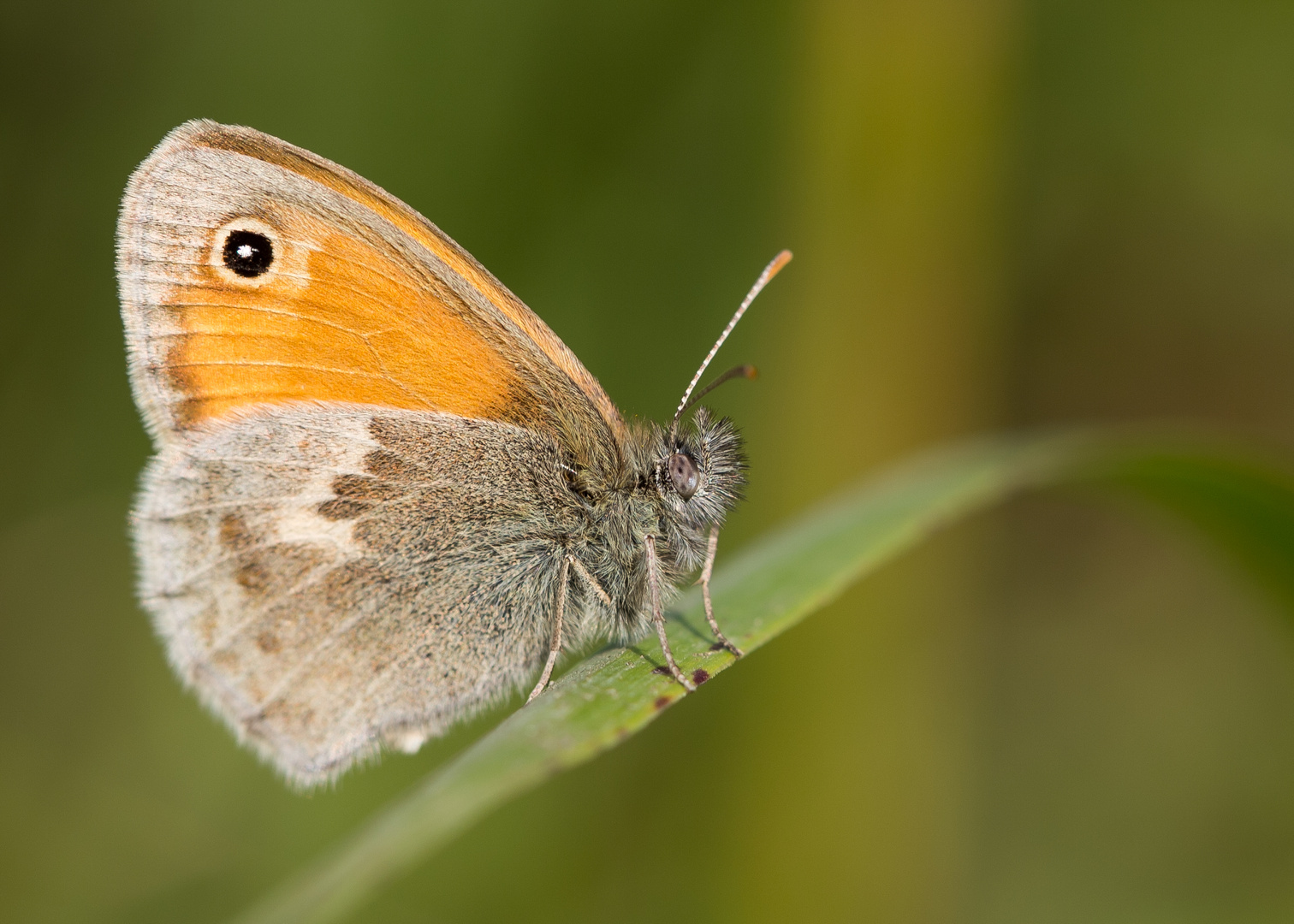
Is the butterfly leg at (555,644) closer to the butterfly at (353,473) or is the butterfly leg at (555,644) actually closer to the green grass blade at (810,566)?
the butterfly at (353,473)

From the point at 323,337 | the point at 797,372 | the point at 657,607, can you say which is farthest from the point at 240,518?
the point at 797,372

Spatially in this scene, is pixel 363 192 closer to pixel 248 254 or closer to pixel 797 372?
pixel 248 254

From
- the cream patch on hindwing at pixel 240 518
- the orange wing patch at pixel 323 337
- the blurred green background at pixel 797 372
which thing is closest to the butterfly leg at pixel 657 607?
the orange wing patch at pixel 323 337

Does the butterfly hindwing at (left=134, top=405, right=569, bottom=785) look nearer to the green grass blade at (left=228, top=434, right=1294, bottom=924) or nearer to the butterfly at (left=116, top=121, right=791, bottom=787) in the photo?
the butterfly at (left=116, top=121, right=791, bottom=787)

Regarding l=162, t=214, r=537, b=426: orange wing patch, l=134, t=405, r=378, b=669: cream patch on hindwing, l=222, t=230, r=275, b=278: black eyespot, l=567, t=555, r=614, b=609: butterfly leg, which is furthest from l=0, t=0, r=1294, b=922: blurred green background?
l=222, t=230, r=275, b=278: black eyespot

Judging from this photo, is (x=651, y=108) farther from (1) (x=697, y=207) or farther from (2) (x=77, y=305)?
(2) (x=77, y=305)
